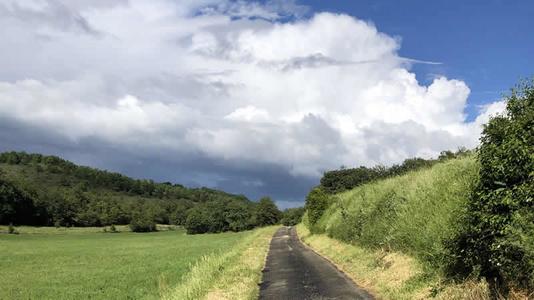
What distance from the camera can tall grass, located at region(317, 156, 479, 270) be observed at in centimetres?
1305

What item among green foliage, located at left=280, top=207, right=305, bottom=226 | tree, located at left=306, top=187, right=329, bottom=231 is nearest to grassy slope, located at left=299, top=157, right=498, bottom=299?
tree, located at left=306, top=187, right=329, bottom=231

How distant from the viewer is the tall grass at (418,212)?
1305 cm

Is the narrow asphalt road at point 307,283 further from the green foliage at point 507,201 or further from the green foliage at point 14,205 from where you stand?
the green foliage at point 14,205

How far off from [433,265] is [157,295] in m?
15.1

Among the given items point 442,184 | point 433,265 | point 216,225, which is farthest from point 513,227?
point 216,225

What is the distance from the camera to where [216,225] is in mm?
157250

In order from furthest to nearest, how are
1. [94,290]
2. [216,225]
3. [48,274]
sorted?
[216,225]
[48,274]
[94,290]

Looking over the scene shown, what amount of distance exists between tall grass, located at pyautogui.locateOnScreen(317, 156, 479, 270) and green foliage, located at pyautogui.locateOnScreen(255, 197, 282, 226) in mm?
134883

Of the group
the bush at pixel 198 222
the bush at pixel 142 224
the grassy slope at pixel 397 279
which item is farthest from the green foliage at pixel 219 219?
the grassy slope at pixel 397 279

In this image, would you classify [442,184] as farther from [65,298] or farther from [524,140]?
[65,298]

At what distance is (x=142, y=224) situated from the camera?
16938 cm

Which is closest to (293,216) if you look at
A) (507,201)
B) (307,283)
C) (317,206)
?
(317,206)

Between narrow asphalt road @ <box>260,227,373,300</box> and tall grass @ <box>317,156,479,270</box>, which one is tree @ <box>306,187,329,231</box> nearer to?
tall grass @ <box>317,156,479,270</box>

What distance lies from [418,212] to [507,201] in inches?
356
